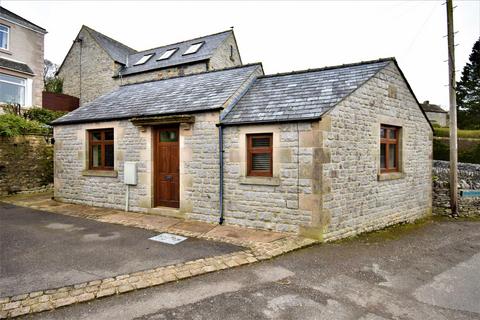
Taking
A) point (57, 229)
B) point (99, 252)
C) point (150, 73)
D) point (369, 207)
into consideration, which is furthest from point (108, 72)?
point (369, 207)

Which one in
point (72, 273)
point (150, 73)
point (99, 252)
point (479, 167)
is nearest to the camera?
point (72, 273)

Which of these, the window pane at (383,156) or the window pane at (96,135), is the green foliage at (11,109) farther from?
the window pane at (383,156)

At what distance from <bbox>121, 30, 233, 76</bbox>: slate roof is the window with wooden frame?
46.1ft

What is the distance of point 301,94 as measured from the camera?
7922mm

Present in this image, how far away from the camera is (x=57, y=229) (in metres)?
7.36

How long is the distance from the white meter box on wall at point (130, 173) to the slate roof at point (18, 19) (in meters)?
16.9

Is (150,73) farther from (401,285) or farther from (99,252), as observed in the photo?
(401,285)

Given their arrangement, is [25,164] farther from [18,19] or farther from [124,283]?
[18,19]

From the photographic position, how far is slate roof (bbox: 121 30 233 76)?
A: 67.1 feet

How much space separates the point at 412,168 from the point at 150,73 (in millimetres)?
19425

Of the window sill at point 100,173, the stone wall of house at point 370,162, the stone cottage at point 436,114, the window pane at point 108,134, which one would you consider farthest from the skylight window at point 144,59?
the stone cottage at point 436,114

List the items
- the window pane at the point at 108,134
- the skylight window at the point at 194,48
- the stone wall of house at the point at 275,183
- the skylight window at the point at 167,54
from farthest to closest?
the skylight window at the point at 167,54 → the skylight window at the point at 194,48 → the window pane at the point at 108,134 → the stone wall of house at the point at 275,183

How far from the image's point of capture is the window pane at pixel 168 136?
891cm

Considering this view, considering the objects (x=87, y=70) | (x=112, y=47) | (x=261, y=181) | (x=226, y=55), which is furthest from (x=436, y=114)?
(x=87, y=70)
